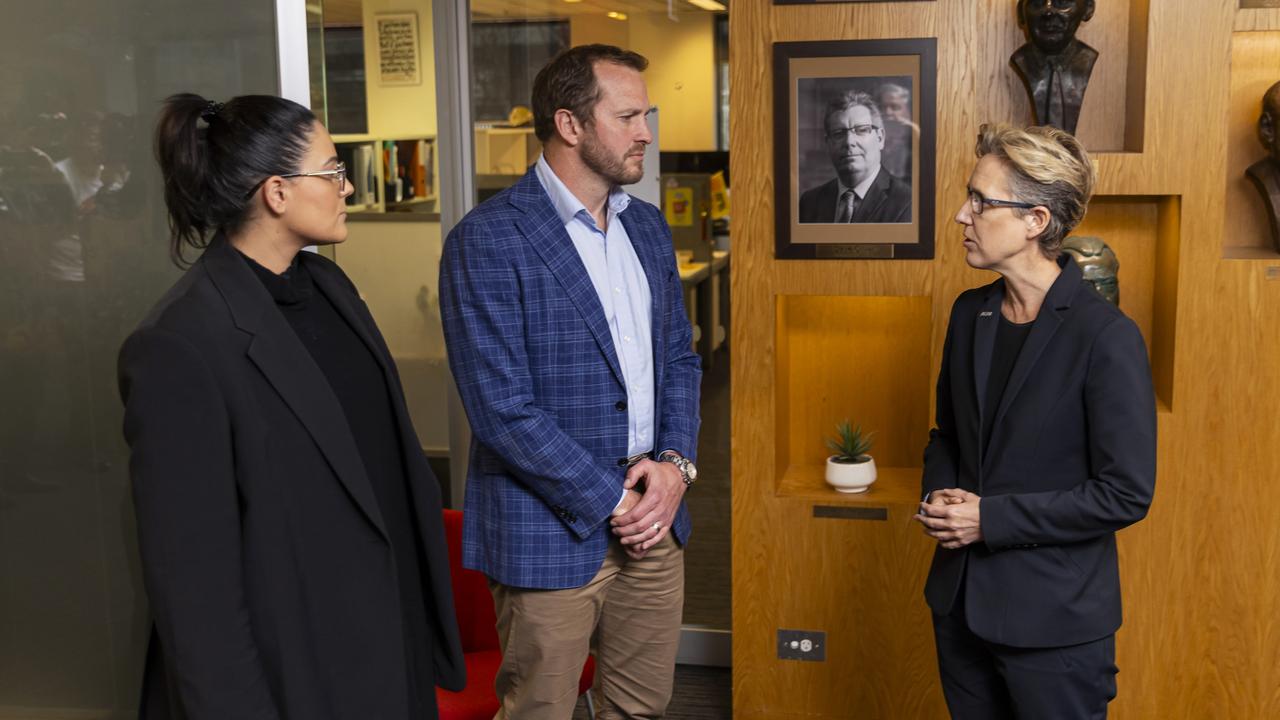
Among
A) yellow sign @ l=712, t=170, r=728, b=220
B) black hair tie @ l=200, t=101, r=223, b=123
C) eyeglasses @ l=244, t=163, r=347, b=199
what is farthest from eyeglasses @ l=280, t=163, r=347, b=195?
yellow sign @ l=712, t=170, r=728, b=220

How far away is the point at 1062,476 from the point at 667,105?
7.31ft

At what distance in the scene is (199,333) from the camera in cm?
167

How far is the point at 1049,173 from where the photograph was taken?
232cm

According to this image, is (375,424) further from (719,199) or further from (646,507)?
(719,199)

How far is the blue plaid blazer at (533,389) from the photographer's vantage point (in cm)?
250

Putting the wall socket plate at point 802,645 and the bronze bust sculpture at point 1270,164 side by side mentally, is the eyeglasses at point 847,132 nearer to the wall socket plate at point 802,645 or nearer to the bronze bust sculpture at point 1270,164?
the bronze bust sculpture at point 1270,164

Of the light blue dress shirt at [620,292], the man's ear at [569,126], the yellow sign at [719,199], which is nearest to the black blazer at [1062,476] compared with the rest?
the light blue dress shirt at [620,292]

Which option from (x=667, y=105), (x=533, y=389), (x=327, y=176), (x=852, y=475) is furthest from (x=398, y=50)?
(x=327, y=176)

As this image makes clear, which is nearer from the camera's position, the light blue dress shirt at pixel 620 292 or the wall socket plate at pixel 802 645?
the light blue dress shirt at pixel 620 292

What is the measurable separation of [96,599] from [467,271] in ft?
3.13

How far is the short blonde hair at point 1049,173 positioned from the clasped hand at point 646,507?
36.4 inches

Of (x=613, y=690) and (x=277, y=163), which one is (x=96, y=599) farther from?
(x=613, y=690)

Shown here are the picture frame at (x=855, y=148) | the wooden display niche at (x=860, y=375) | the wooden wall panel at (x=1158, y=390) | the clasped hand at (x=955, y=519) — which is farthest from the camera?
the wooden display niche at (x=860, y=375)

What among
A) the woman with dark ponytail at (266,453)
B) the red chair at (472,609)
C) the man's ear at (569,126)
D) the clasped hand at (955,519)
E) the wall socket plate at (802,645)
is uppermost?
the man's ear at (569,126)
